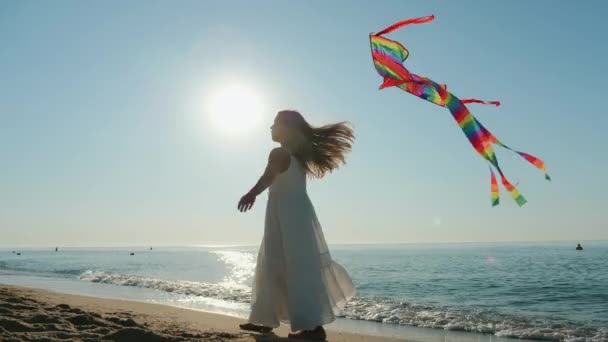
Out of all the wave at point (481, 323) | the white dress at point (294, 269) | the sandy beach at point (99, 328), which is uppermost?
the white dress at point (294, 269)

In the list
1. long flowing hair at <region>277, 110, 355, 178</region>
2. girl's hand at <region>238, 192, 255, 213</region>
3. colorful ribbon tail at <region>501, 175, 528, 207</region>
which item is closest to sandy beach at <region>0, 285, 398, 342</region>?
girl's hand at <region>238, 192, 255, 213</region>

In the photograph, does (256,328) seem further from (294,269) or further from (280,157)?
(280,157)

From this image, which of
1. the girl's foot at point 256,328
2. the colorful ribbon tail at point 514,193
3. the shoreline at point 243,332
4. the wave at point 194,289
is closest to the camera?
the colorful ribbon tail at point 514,193

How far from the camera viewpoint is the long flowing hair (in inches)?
205

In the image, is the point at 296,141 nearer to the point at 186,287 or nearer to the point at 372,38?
the point at 372,38

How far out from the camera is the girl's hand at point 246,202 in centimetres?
469

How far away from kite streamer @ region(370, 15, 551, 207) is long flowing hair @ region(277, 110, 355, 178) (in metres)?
0.91

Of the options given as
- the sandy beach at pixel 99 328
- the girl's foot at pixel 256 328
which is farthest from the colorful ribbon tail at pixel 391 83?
the girl's foot at pixel 256 328

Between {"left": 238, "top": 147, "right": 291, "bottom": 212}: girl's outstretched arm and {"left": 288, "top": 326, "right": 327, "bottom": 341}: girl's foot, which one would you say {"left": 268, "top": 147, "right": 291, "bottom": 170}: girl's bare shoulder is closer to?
{"left": 238, "top": 147, "right": 291, "bottom": 212}: girl's outstretched arm

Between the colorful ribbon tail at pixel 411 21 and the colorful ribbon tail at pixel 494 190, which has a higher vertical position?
the colorful ribbon tail at pixel 411 21

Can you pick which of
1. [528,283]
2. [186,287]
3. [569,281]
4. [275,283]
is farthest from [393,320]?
[569,281]

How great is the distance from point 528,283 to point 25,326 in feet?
67.2

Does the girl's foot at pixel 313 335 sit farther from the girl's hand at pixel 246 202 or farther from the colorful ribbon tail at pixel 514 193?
the colorful ribbon tail at pixel 514 193

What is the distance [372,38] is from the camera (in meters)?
4.55
